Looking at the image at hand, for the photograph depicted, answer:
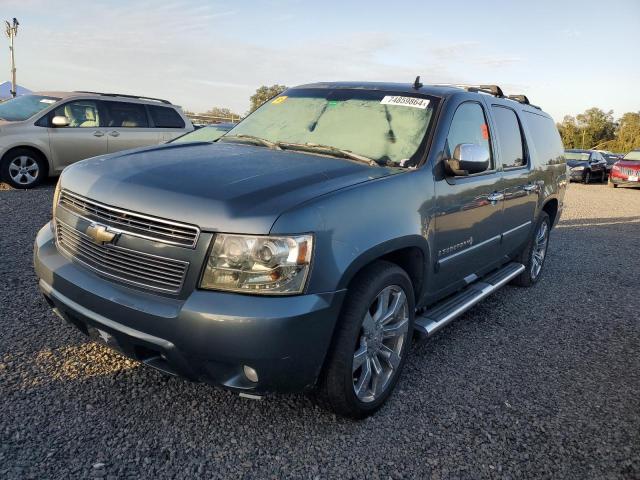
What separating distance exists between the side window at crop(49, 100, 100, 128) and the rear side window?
1.12 meters

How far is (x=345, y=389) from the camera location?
2.59 m

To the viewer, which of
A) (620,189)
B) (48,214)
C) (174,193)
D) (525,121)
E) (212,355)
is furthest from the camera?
(620,189)

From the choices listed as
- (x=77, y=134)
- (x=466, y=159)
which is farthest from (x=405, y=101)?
(x=77, y=134)

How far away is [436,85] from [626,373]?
2586 mm

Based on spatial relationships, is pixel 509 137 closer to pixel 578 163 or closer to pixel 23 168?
pixel 23 168

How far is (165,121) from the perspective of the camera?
34.6ft

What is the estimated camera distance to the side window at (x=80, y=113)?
Answer: 9320 millimetres

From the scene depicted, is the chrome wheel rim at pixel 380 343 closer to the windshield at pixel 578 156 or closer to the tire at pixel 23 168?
the tire at pixel 23 168

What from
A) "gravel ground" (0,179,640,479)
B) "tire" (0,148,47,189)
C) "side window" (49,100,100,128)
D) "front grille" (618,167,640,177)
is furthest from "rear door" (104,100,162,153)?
"front grille" (618,167,640,177)

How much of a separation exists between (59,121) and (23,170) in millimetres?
1076

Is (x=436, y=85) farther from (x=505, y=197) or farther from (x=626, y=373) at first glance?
(x=626, y=373)

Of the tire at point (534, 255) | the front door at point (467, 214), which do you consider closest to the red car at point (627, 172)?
the tire at point (534, 255)

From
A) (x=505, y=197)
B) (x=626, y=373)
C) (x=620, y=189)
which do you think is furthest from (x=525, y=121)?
(x=620, y=189)

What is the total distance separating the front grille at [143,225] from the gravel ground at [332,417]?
1.01 meters
